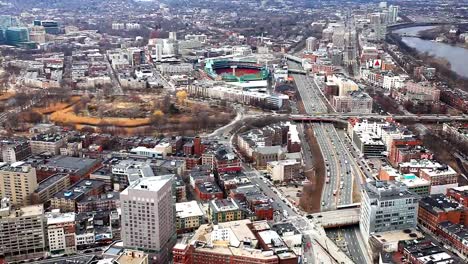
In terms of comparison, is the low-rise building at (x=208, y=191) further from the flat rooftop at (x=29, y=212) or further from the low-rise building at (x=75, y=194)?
the flat rooftop at (x=29, y=212)

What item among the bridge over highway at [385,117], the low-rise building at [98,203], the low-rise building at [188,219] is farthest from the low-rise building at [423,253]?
the bridge over highway at [385,117]

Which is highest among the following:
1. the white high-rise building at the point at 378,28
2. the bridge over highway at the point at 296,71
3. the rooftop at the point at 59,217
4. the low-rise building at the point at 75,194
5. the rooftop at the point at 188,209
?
the white high-rise building at the point at 378,28

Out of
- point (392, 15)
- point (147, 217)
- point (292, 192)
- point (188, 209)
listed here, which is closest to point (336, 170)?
point (292, 192)

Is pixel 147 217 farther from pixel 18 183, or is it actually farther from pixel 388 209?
pixel 388 209

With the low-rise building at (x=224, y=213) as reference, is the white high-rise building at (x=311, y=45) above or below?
above

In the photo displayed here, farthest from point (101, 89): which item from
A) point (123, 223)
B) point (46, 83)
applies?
point (123, 223)

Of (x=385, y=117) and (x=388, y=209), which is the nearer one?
(x=388, y=209)

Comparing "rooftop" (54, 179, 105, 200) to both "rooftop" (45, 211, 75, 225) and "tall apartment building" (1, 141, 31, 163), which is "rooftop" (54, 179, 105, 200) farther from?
"tall apartment building" (1, 141, 31, 163)
